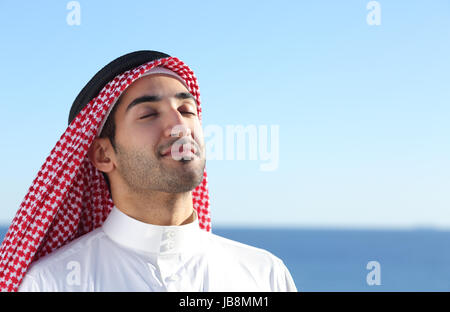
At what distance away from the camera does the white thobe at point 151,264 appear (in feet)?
9.98

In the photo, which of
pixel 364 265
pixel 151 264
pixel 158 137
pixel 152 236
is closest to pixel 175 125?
pixel 158 137

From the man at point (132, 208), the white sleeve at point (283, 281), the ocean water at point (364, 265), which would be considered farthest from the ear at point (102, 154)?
the ocean water at point (364, 265)

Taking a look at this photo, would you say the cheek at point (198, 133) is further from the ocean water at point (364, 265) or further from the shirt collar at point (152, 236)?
the ocean water at point (364, 265)

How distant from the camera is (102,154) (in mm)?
3338

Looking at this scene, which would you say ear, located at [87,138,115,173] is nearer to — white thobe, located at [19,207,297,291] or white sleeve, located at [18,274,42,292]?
white thobe, located at [19,207,297,291]

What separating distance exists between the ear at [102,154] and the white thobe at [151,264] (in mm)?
230

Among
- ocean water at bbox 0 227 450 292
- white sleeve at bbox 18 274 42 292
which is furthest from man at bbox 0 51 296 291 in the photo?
ocean water at bbox 0 227 450 292

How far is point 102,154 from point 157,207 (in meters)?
0.40

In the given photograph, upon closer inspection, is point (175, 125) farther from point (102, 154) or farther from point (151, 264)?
point (151, 264)

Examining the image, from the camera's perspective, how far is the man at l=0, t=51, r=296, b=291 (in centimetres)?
307

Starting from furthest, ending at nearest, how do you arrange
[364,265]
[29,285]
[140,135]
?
1. [364,265]
2. [140,135]
3. [29,285]

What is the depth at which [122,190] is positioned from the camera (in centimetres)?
327

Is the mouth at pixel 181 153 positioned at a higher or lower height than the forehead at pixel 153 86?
lower
